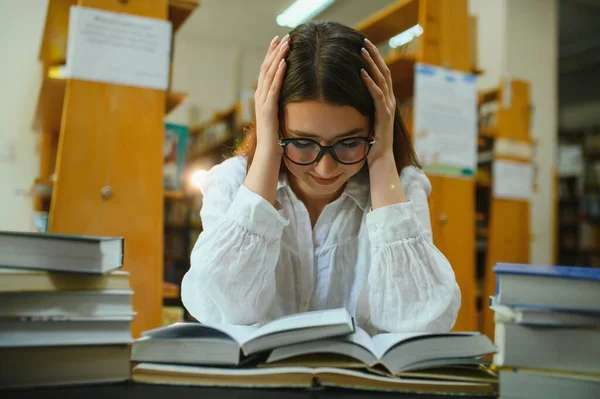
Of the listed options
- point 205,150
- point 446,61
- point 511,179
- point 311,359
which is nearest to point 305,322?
point 311,359

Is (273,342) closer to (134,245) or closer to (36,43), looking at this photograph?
(134,245)

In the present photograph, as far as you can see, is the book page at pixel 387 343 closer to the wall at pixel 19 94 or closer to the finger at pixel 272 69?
the finger at pixel 272 69

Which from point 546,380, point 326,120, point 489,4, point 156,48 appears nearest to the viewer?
point 546,380

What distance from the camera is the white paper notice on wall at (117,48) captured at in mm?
1352

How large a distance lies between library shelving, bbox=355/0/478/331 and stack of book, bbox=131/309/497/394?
1.62m

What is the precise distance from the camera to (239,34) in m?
6.21

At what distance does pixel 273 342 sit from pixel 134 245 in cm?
99

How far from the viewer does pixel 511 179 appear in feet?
11.3

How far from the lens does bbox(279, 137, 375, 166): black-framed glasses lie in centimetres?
84

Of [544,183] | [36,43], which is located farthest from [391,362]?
[544,183]

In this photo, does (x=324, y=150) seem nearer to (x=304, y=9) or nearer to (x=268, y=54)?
(x=268, y=54)

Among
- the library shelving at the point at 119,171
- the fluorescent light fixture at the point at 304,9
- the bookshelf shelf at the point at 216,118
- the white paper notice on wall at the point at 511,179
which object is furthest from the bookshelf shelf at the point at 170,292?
the fluorescent light fixture at the point at 304,9

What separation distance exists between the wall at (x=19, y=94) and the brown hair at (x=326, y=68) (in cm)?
308

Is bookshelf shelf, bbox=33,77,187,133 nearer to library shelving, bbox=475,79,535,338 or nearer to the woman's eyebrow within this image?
the woman's eyebrow
